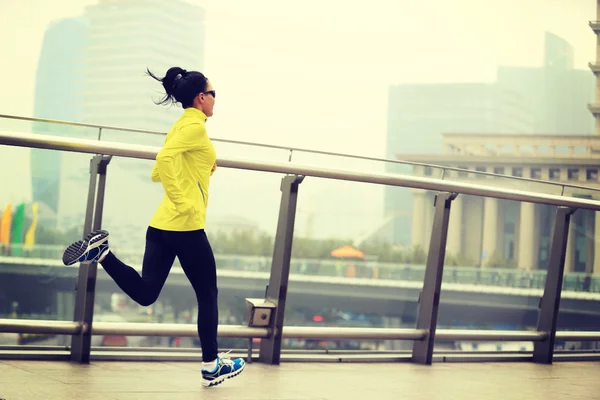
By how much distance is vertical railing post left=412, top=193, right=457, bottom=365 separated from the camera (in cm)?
628

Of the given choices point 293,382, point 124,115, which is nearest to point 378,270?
point 293,382

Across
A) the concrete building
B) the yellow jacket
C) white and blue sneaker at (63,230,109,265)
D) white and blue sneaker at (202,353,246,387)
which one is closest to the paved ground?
white and blue sneaker at (202,353,246,387)

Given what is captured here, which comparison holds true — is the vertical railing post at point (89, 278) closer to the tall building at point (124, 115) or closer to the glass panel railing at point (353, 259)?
the tall building at point (124, 115)

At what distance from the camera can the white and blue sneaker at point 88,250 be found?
12.9 ft

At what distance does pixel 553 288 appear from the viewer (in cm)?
718

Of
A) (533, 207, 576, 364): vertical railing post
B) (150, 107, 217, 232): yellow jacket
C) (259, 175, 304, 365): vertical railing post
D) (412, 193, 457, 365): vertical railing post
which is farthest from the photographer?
(533, 207, 576, 364): vertical railing post

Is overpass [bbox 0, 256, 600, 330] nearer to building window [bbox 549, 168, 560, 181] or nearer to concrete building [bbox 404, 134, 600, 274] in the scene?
concrete building [bbox 404, 134, 600, 274]

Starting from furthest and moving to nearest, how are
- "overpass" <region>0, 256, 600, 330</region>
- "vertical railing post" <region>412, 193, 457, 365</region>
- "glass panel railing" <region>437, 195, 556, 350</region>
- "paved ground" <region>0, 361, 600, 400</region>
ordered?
"glass panel railing" <region>437, 195, 556, 350</region> < "vertical railing post" <region>412, 193, 457, 365</region> < "overpass" <region>0, 256, 600, 330</region> < "paved ground" <region>0, 361, 600, 400</region>

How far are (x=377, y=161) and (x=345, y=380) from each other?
1.69 metres

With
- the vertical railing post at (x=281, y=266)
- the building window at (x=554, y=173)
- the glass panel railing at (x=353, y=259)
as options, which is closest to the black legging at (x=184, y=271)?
the vertical railing post at (x=281, y=266)

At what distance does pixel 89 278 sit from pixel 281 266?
1.31 metres

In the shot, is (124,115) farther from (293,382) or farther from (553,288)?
(293,382)

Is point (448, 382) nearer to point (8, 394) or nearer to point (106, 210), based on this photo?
point (106, 210)

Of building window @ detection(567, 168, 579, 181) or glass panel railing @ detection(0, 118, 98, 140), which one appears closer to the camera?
→ glass panel railing @ detection(0, 118, 98, 140)
